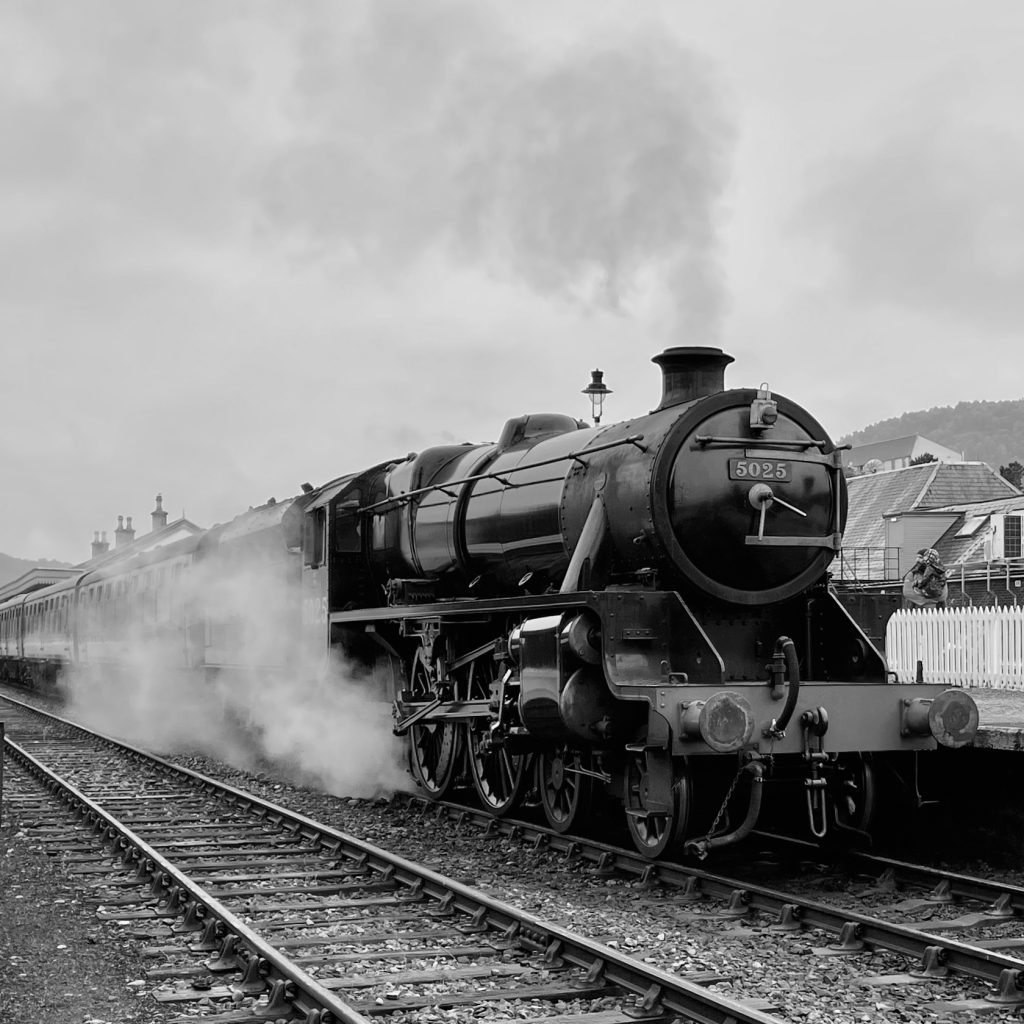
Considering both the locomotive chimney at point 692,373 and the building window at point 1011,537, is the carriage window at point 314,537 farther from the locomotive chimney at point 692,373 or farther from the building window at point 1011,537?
the building window at point 1011,537

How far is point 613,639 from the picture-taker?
7809mm

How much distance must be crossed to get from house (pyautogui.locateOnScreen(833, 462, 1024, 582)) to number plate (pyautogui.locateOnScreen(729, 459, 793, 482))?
24.9m

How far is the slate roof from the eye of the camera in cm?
3944

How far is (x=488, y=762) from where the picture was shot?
10445mm

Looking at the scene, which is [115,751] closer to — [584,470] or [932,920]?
[584,470]

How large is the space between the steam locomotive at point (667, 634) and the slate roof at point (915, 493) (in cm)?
3014

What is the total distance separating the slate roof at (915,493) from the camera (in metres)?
39.4

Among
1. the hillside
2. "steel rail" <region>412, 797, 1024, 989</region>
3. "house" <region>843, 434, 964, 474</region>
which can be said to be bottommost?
"steel rail" <region>412, 797, 1024, 989</region>

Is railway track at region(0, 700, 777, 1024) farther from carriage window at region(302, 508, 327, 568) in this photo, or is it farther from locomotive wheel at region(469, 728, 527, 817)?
carriage window at region(302, 508, 327, 568)

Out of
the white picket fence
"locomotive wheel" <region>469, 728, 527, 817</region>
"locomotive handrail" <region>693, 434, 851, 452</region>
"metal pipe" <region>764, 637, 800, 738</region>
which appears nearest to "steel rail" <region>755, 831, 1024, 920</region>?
"metal pipe" <region>764, 637, 800, 738</region>

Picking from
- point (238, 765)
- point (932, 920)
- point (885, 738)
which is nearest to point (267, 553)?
point (238, 765)

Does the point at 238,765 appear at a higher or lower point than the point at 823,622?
lower

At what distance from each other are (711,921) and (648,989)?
60.6 inches

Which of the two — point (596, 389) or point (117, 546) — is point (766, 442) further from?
point (117, 546)
